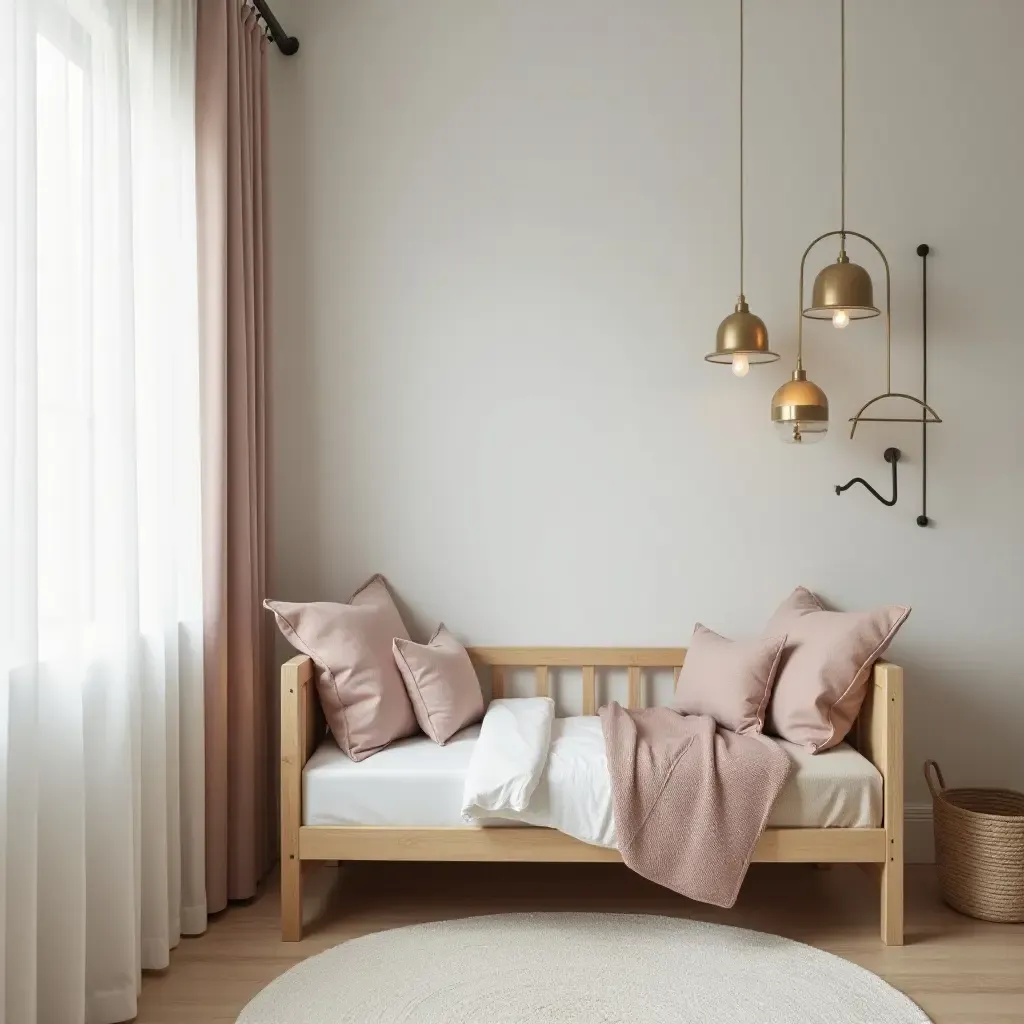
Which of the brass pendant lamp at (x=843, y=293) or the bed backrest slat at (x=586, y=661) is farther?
→ the bed backrest slat at (x=586, y=661)

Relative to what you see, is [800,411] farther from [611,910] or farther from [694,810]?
[611,910]

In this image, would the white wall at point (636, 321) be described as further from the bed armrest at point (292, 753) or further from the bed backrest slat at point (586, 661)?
the bed armrest at point (292, 753)

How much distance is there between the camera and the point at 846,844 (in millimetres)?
2510

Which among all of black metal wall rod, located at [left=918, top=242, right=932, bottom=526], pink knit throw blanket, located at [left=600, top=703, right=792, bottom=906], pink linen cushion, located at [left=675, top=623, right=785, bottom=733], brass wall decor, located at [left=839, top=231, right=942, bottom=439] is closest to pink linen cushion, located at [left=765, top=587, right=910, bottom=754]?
pink linen cushion, located at [left=675, top=623, right=785, bottom=733]

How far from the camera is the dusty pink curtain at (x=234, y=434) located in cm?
265

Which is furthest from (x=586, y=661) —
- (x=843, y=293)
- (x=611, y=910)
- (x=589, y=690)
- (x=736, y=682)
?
(x=843, y=293)

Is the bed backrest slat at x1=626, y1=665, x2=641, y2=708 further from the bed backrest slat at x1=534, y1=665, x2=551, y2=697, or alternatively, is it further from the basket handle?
the basket handle

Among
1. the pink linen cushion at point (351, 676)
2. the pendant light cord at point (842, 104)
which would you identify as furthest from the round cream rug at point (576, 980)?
the pendant light cord at point (842, 104)

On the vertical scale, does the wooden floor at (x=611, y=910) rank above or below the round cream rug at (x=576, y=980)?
below

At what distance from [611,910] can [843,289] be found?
1.74 m

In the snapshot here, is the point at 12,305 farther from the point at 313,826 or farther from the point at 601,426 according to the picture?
the point at 601,426

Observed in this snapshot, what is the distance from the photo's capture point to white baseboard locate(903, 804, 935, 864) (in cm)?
316

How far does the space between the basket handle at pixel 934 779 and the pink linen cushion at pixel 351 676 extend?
4.83 ft

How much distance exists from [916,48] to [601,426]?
4.85ft
